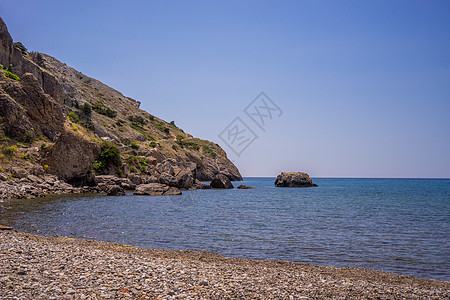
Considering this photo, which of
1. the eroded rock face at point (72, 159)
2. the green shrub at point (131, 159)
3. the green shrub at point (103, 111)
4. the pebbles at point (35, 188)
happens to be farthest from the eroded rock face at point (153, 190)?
the green shrub at point (103, 111)

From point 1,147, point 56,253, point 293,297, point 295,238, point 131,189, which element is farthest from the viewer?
point 131,189

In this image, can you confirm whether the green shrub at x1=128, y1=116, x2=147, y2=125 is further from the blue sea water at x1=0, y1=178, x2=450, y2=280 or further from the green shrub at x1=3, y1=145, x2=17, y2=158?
the blue sea water at x1=0, y1=178, x2=450, y2=280

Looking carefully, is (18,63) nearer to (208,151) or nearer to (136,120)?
(136,120)

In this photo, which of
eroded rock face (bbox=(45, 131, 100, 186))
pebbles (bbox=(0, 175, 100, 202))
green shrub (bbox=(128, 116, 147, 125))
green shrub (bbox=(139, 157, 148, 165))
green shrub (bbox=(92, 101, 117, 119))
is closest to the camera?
pebbles (bbox=(0, 175, 100, 202))

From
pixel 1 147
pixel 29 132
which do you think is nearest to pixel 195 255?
pixel 1 147

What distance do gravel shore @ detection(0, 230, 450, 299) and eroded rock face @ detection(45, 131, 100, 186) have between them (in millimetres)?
44491

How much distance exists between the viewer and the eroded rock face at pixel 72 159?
53094 mm

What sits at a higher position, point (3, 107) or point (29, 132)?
point (3, 107)


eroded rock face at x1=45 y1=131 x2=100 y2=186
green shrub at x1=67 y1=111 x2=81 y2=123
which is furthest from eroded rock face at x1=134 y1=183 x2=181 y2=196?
green shrub at x1=67 y1=111 x2=81 y2=123

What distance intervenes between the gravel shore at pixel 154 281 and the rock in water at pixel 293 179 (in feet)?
307

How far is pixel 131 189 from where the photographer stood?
65938mm

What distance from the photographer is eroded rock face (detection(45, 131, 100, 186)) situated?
5309 centimetres

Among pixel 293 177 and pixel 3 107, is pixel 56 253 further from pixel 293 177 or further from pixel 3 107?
pixel 293 177

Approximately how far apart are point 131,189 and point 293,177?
5870 centimetres
